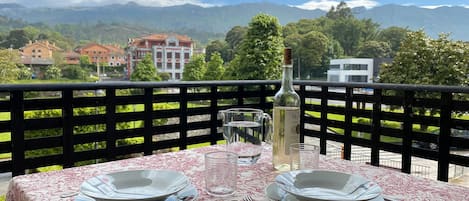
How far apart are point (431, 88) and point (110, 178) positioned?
81.6 inches

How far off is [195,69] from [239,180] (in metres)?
9.89

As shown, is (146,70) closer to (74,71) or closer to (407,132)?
(74,71)

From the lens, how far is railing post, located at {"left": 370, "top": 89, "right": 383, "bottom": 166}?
2.63 metres

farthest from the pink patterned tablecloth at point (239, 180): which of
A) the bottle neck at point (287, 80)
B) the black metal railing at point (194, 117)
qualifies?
the black metal railing at point (194, 117)

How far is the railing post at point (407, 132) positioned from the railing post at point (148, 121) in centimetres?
173

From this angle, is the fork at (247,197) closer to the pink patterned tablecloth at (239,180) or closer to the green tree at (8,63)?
the pink patterned tablecloth at (239,180)

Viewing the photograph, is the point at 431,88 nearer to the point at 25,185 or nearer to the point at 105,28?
the point at 25,185

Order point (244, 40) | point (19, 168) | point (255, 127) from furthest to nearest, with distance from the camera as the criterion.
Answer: point (244, 40) → point (19, 168) → point (255, 127)

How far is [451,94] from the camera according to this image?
2215 millimetres

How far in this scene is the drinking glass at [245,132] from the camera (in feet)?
3.13

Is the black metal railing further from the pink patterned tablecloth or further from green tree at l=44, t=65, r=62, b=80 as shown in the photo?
green tree at l=44, t=65, r=62, b=80

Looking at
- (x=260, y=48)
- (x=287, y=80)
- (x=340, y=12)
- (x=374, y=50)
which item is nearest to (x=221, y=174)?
(x=287, y=80)

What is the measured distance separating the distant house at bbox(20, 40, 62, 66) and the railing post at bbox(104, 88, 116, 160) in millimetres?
5674

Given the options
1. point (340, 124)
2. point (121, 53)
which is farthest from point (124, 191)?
point (121, 53)
